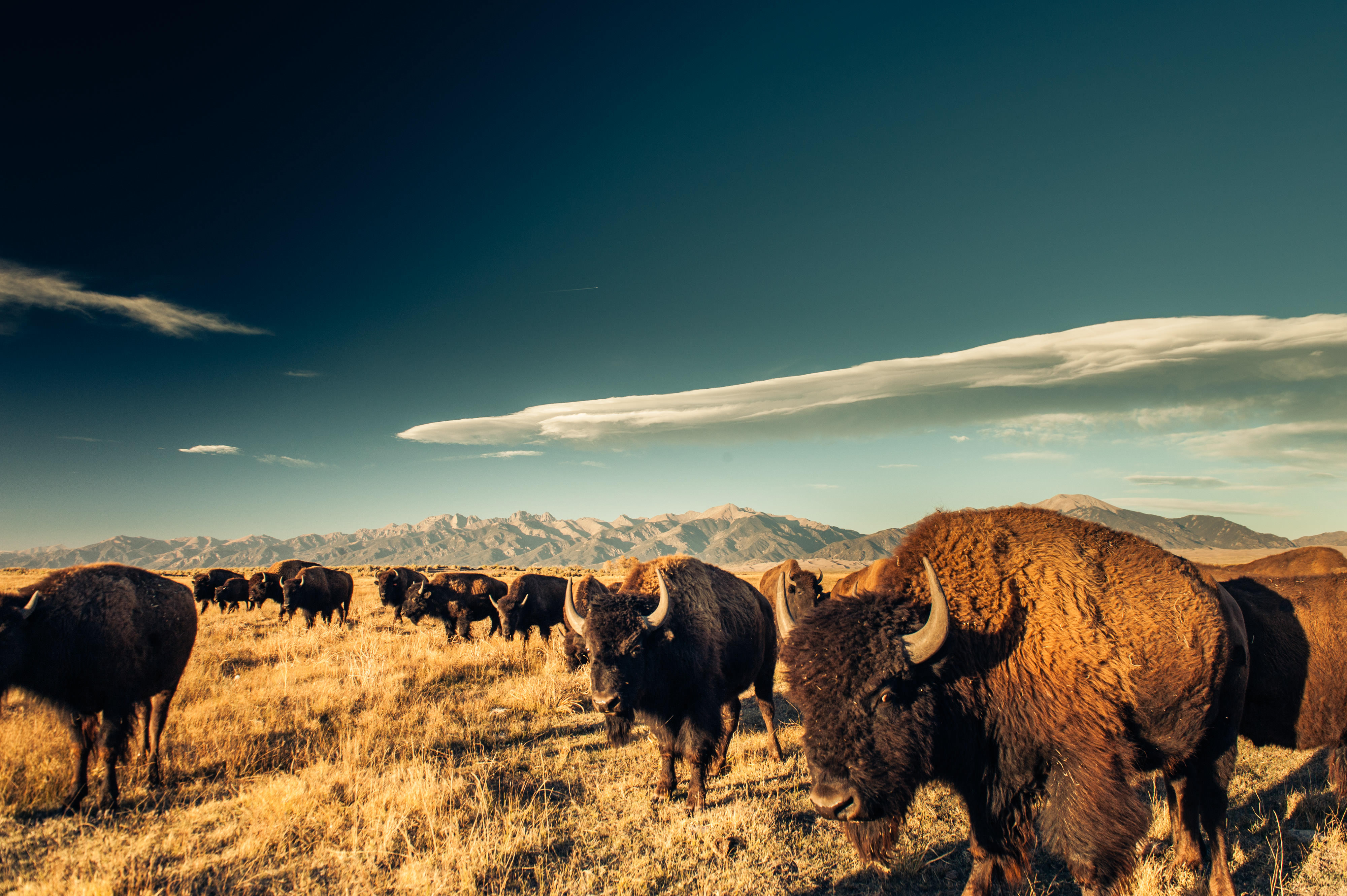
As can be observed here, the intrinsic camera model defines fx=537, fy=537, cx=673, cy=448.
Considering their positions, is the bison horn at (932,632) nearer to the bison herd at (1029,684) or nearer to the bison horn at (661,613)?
the bison herd at (1029,684)

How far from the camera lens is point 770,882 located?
4668 millimetres

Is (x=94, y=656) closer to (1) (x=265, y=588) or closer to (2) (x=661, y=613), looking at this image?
(2) (x=661, y=613)

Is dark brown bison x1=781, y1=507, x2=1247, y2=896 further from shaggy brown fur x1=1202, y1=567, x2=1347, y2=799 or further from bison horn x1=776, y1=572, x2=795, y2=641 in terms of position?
shaggy brown fur x1=1202, y1=567, x2=1347, y2=799

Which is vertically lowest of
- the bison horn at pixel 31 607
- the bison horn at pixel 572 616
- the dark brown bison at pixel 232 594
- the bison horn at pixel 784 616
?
the dark brown bison at pixel 232 594

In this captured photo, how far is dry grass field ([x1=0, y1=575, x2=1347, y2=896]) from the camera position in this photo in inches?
182

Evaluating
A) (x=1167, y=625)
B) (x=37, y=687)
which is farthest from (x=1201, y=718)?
(x=37, y=687)

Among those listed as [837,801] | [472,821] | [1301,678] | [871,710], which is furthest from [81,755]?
[1301,678]

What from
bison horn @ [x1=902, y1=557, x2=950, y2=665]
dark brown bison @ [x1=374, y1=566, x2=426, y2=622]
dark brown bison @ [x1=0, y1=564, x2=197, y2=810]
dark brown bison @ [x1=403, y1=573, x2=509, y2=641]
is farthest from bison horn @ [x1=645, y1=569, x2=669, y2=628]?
dark brown bison @ [x1=374, y1=566, x2=426, y2=622]

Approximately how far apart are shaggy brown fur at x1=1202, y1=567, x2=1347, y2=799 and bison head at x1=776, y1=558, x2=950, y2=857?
4.02m

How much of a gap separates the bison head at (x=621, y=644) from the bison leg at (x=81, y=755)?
218 inches

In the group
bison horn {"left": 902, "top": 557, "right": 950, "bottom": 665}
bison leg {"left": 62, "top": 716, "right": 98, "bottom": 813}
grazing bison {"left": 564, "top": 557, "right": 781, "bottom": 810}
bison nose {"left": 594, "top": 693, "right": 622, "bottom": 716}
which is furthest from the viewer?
grazing bison {"left": 564, "top": 557, "right": 781, "bottom": 810}

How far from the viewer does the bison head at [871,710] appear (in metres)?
3.62

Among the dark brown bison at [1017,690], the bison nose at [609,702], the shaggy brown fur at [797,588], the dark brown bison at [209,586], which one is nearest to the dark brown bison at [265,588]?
the dark brown bison at [209,586]

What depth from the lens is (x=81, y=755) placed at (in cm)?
597
